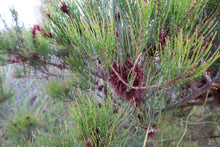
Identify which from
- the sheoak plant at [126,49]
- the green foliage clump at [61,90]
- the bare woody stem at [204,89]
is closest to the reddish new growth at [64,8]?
the sheoak plant at [126,49]

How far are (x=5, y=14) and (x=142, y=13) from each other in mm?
995

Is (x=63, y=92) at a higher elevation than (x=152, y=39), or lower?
lower

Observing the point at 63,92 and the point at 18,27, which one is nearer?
the point at 63,92

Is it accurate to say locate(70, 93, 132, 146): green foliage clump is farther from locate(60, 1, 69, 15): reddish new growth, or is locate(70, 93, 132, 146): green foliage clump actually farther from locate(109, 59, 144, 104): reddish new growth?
locate(60, 1, 69, 15): reddish new growth

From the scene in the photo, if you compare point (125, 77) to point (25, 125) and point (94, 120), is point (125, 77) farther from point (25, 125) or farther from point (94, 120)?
point (25, 125)

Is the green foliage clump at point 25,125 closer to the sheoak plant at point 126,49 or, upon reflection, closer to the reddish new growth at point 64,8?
the sheoak plant at point 126,49

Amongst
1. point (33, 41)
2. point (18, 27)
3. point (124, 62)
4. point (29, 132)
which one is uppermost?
point (18, 27)

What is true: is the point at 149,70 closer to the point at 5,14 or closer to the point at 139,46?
the point at 139,46

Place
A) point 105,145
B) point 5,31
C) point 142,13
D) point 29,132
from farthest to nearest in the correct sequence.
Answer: point 29,132 < point 5,31 < point 105,145 < point 142,13

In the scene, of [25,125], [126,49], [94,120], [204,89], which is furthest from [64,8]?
[25,125]

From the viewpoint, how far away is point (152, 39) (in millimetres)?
507

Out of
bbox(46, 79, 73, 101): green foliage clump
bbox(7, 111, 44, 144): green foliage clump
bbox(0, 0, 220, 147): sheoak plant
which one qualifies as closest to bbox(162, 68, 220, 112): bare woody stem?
bbox(0, 0, 220, 147): sheoak plant

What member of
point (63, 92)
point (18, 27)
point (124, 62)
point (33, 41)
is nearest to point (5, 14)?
point (18, 27)

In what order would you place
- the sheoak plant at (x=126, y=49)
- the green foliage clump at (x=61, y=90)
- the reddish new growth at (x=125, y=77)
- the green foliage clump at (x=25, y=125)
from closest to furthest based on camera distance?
the sheoak plant at (x=126, y=49) < the reddish new growth at (x=125, y=77) < the green foliage clump at (x=61, y=90) < the green foliage clump at (x=25, y=125)
